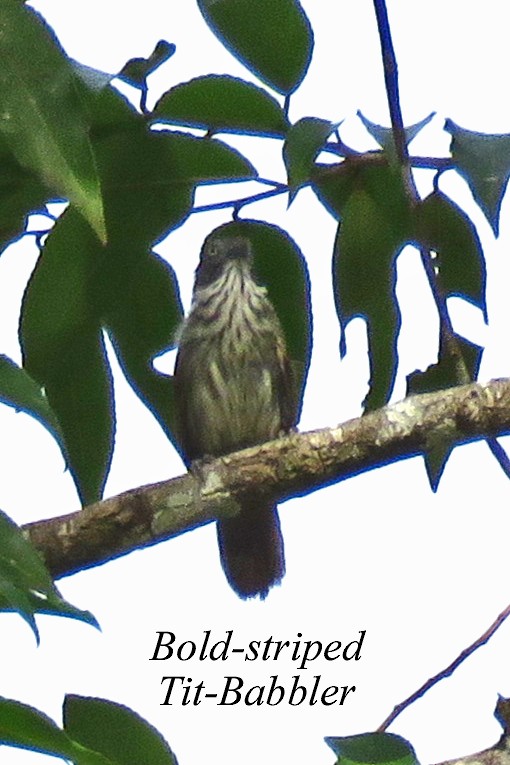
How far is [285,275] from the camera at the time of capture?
292 cm

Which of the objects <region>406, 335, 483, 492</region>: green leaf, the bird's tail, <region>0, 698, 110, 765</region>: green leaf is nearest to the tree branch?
<region>406, 335, 483, 492</region>: green leaf

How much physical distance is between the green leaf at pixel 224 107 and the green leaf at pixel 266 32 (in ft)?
0.23

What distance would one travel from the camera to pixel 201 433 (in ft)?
14.4

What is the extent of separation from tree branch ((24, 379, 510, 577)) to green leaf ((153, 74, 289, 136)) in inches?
22.5

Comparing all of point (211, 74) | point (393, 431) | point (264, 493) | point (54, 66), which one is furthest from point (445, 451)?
point (54, 66)

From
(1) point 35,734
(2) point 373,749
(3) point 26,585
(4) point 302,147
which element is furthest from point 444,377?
(1) point 35,734

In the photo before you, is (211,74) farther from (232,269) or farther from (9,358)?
(232,269)

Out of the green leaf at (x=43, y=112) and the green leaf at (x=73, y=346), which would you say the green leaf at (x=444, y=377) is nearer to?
the green leaf at (x=73, y=346)

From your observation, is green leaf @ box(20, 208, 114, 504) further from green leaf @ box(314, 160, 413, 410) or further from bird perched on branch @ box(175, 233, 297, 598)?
bird perched on branch @ box(175, 233, 297, 598)

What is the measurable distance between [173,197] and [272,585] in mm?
1766

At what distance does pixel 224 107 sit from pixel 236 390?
1.78 meters

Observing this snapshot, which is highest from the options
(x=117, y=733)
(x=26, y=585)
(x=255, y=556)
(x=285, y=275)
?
(x=285, y=275)

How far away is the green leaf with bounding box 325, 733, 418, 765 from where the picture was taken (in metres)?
1.76

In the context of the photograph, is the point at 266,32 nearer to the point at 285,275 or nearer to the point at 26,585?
the point at 285,275
